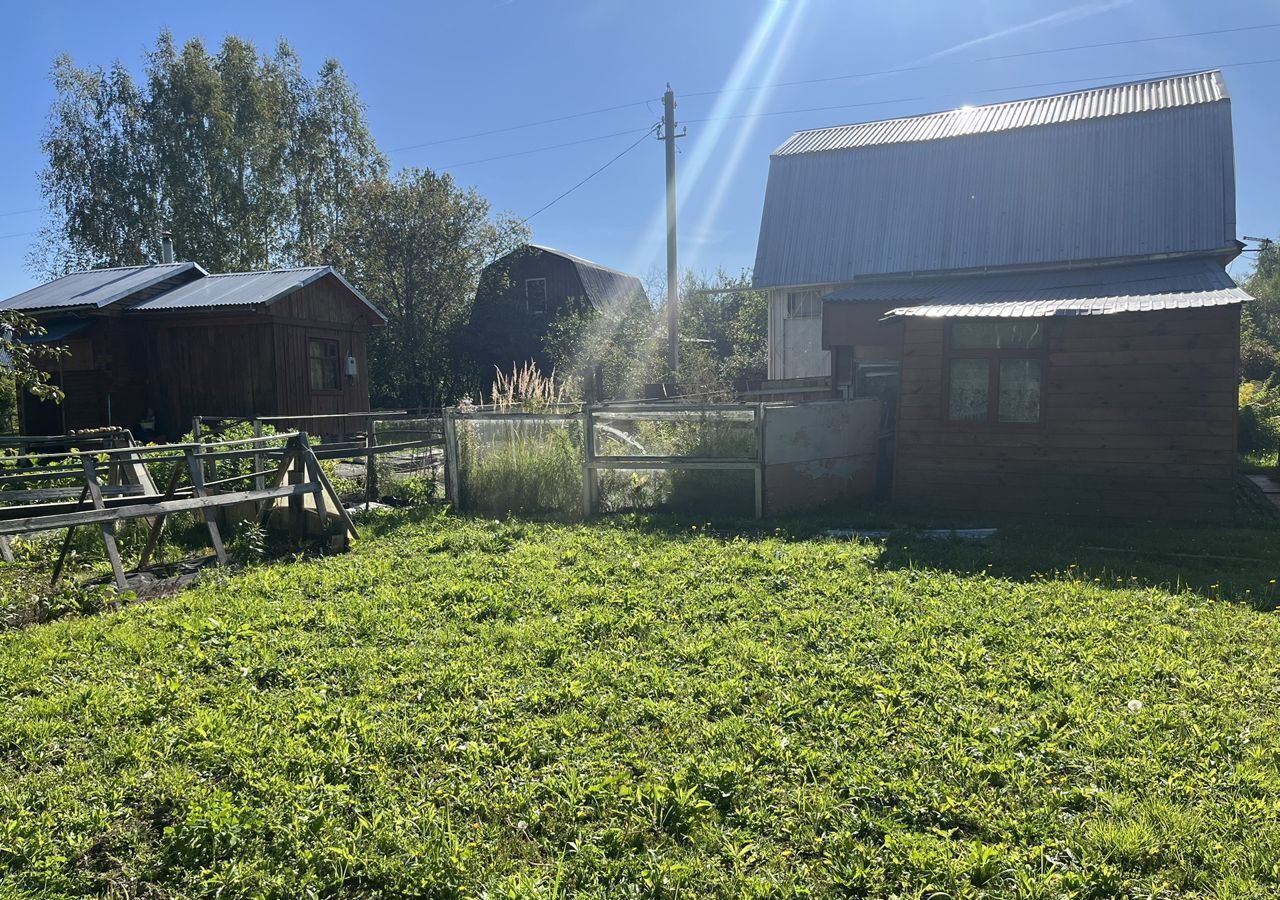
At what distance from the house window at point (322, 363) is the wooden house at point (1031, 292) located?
37.2ft

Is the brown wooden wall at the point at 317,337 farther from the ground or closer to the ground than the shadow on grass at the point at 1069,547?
farther from the ground

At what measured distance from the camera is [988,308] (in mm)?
9586

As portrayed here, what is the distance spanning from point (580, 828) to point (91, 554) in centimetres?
718

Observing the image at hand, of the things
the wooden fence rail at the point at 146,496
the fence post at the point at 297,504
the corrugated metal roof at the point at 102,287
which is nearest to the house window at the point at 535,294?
the corrugated metal roof at the point at 102,287

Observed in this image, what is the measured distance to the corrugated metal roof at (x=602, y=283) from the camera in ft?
99.7

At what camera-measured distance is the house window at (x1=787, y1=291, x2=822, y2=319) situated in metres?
16.4

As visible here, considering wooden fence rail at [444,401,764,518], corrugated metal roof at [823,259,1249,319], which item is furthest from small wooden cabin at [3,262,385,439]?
corrugated metal roof at [823,259,1249,319]

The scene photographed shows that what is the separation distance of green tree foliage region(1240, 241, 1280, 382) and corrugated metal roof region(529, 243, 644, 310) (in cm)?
Result: 2023

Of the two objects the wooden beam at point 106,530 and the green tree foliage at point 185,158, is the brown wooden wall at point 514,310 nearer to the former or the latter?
the green tree foliage at point 185,158

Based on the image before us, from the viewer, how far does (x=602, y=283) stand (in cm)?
3234

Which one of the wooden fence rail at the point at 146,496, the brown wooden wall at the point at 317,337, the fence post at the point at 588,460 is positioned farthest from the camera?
the brown wooden wall at the point at 317,337

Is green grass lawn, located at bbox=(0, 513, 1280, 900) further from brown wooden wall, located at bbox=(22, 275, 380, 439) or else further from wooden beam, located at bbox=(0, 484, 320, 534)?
brown wooden wall, located at bbox=(22, 275, 380, 439)

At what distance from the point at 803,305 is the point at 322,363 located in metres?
12.4

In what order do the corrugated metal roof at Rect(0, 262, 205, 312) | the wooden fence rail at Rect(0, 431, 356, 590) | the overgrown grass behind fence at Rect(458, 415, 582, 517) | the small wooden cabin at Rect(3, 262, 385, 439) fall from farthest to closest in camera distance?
1. the small wooden cabin at Rect(3, 262, 385, 439)
2. the corrugated metal roof at Rect(0, 262, 205, 312)
3. the overgrown grass behind fence at Rect(458, 415, 582, 517)
4. the wooden fence rail at Rect(0, 431, 356, 590)
